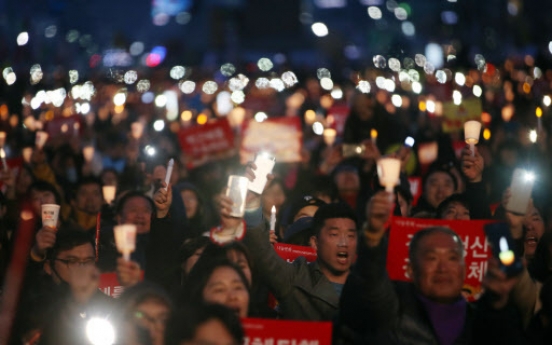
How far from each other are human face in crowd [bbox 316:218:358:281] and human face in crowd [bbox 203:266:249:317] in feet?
3.53

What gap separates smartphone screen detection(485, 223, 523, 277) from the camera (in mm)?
4844

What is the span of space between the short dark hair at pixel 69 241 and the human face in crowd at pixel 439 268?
2312mm

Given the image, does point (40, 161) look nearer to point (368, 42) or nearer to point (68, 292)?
point (68, 292)

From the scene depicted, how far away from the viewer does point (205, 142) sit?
41.9ft

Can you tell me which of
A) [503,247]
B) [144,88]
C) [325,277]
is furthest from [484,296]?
[144,88]

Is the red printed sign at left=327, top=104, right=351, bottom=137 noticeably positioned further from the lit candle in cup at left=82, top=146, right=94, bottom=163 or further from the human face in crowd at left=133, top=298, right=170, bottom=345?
the human face in crowd at left=133, top=298, right=170, bottom=345

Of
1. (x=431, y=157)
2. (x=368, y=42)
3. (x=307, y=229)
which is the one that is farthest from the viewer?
(x=368, y=42)

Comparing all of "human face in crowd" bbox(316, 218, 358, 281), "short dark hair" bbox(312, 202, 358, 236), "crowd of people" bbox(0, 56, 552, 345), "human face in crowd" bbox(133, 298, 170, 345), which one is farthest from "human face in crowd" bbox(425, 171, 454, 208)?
"human face in crowd" bbox(133, 298, 170, 345)

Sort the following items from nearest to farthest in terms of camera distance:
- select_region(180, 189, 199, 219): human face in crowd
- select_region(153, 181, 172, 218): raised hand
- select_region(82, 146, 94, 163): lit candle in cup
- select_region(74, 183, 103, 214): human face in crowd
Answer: select_region(153, 181, 172, 218): raised hand < select_region(180, 189, 199, 219): human face in crowd < select_region(74, 183, 103, 214): human face in crowd < select_region(82, 146, 94, 163): lit candle in cup

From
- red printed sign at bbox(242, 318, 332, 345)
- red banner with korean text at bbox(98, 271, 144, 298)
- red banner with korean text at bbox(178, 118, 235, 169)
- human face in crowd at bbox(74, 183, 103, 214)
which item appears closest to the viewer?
red printed sign at bbox(242, 318, 332, 345)

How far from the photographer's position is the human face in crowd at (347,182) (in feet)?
32.4

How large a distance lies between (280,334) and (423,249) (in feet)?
2.76

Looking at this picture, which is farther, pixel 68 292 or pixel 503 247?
pixel 68 292

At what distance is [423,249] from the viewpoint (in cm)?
552
